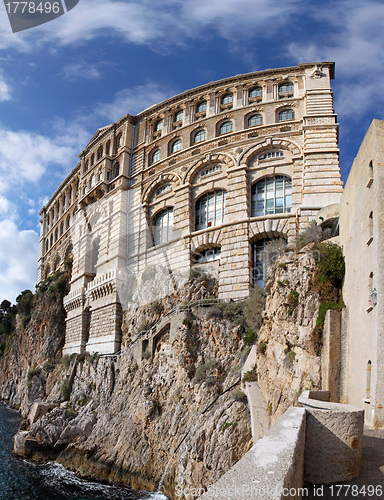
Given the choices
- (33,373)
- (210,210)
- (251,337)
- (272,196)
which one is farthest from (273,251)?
(33,373)

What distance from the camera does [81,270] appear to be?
3300 centimetres

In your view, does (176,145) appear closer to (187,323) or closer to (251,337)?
(187,323)

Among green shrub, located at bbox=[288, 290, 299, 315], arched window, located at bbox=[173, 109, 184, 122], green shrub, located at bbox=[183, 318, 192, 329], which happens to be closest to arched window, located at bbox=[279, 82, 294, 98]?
arched window, located at bbox=[173, 109, 184, 122]

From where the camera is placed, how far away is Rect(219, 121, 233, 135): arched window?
26719 millimetres

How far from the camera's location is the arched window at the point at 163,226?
26.8 meters

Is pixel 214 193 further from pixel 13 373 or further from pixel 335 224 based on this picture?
pixel 13 373

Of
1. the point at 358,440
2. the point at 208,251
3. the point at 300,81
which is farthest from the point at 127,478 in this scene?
the point at 300,81

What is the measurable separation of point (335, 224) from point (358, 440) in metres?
13.7

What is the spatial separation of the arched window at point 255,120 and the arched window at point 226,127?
1.25 metres

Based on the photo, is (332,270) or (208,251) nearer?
(332,270)

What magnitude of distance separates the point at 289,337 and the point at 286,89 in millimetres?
18493

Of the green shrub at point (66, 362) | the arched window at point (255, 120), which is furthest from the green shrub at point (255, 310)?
the green shrub at point (66, 362)

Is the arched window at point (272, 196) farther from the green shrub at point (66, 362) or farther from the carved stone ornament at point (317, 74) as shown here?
the green shrub at point (66, 362)

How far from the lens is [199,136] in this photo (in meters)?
28.0
